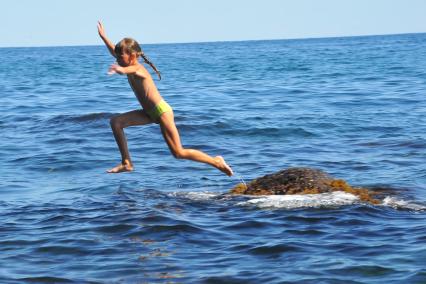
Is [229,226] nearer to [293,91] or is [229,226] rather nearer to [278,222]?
[278,222]

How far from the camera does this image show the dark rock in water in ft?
46.1

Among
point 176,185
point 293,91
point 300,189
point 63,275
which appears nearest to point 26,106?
point 293,91

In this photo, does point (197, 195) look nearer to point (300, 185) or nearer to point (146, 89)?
point (300, 185)

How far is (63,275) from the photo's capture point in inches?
397

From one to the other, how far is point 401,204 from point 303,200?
1.61 meters

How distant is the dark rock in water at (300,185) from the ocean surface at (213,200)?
316 millimetres

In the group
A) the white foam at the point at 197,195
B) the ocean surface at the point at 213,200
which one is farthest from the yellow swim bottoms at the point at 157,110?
the white foam at the point at 197,195

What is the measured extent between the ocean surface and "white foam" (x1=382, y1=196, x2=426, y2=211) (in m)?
0.02

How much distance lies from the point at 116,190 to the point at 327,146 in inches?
280

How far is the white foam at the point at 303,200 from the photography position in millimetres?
13281

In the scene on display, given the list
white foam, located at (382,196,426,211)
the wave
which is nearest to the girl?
white foam, located at (382,196,426,211)

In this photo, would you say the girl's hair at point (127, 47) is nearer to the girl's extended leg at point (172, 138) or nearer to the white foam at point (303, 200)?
the girl's extended leg at point (172, 138)

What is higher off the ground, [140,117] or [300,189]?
[140,117]

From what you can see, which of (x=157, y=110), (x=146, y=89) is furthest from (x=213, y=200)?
(x=146, y=89)
